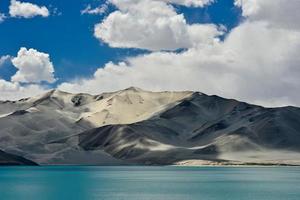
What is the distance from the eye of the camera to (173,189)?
135 metres

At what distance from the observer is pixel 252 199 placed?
10950cm

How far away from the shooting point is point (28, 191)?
12925cm

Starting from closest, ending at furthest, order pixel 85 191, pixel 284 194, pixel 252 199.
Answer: pixel 252 199 < pixel 284 194 < pixel 85 191

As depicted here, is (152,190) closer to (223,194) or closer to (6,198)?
(223,194)

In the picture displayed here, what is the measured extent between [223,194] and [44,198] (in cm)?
3391

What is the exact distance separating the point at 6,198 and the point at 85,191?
21680 millimetres

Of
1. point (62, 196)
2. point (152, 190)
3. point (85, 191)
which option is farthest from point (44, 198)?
point (152, 190)

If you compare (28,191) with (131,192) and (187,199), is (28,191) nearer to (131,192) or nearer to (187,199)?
(131,192)

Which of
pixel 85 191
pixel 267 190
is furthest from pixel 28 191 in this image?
pixel 267 190

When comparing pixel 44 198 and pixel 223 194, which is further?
pixel 223 194

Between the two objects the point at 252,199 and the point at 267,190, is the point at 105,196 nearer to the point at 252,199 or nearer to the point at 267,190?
the point at 252,199

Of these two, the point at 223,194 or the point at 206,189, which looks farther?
the point at 206,189

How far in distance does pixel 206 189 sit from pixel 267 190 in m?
13.2

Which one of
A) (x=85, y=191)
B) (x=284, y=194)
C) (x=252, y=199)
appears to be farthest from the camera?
(x=85, y=191)
